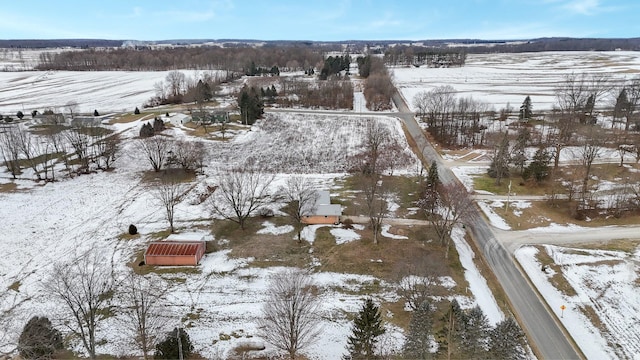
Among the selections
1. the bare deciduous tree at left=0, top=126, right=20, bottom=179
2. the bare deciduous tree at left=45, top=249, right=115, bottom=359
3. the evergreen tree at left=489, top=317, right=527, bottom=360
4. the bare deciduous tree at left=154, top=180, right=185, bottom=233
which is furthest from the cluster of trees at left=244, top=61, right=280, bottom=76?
the evergreen tree at left=489, top=317, right=527, bottom=360

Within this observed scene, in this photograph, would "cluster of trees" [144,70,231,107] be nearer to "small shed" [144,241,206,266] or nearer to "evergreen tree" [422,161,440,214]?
"small shed" [144,241,206,266]

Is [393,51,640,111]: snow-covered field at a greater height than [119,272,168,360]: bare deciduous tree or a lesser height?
greater

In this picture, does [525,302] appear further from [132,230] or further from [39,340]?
[132,230]

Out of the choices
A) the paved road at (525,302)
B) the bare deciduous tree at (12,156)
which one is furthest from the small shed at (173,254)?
the bare deciduous tree at (12,156)

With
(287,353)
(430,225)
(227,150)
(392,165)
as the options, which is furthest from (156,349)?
(227,150)

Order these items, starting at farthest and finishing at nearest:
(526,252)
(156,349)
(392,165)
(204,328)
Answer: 1. (392,165)
2. (526,252)
3. (204,328)
4. (156,349)

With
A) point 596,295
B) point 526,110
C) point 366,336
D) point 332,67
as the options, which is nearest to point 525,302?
point 596,295

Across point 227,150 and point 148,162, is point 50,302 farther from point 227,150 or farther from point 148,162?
point 227,150
